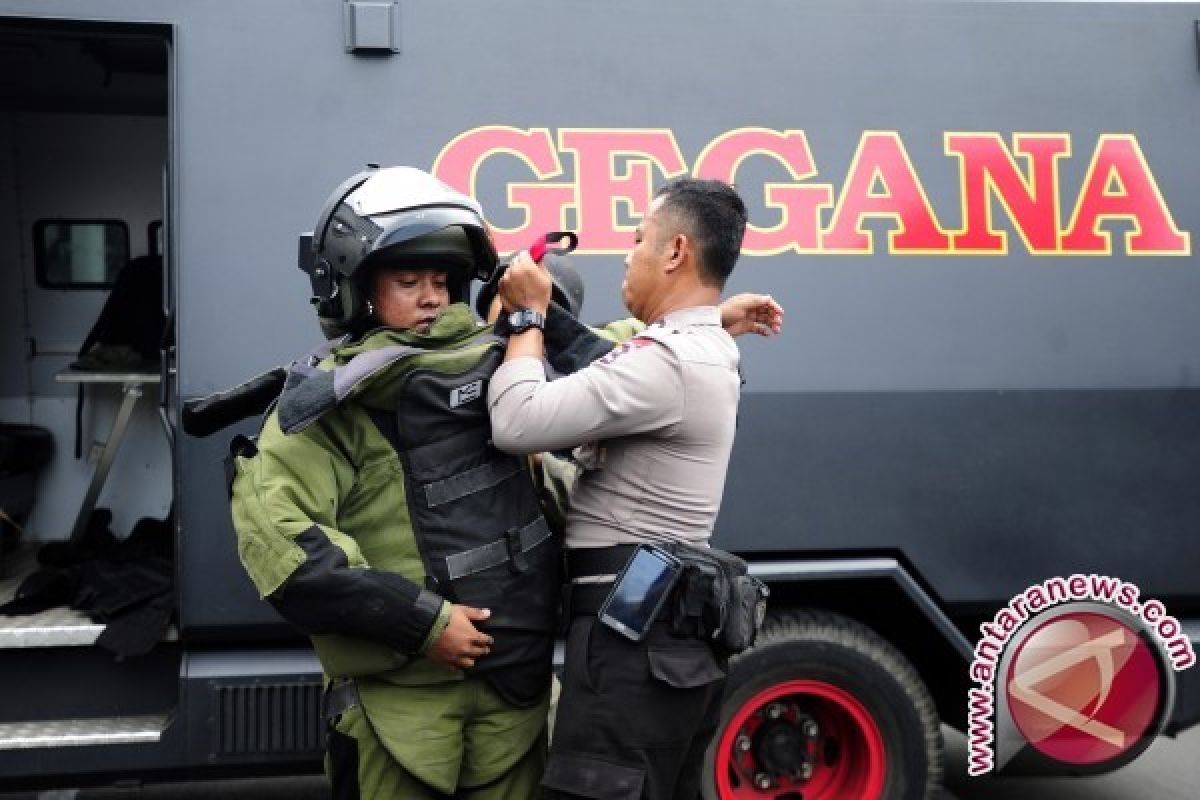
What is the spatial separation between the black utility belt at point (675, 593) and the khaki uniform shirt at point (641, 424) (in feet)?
0.17

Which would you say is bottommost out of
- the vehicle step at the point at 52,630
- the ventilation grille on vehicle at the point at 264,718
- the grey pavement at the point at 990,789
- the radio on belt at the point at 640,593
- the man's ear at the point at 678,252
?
the grey pavement at the point at 990,789

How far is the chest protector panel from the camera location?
2.21 meters

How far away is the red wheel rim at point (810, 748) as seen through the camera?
11.5ft

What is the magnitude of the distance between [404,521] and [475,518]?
13cm

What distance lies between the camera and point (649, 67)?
11.2 feet

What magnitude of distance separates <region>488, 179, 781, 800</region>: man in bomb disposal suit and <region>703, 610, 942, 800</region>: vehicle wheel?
1.15 metres

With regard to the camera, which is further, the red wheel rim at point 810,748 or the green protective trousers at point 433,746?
the red wheel rim at point 810,748

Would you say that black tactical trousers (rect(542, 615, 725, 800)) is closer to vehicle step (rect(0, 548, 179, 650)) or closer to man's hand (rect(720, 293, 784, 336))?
man's hand (rect(720, 293, 784, 336))

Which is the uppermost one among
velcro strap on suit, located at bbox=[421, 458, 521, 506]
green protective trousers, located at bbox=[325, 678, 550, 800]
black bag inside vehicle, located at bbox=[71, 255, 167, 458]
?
black bag inside vehicle, located at bbox=[71, 255, 167, 458]

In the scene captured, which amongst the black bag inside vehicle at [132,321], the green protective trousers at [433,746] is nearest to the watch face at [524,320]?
the green protective trousers at [433,746]

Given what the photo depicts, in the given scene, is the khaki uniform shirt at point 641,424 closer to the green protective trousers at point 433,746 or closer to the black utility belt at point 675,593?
the black utility belt at point 675,593

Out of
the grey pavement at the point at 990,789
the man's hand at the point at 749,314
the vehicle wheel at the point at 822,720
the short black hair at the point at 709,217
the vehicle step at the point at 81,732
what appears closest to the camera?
the short black hair at the point at 709,217

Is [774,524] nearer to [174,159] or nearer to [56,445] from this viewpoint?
[174,159]

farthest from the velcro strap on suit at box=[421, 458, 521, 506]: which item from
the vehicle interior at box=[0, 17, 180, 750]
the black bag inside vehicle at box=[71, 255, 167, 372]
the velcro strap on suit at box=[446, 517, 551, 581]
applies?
the black bag inside vehicle at box=[71, 255, 167, 372]
